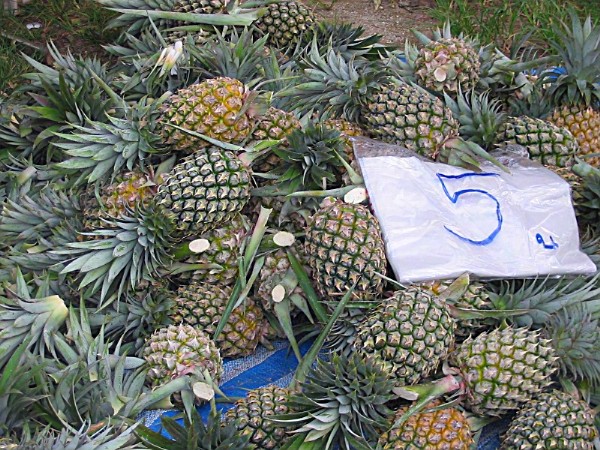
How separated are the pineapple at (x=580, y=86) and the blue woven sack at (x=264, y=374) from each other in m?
1.11

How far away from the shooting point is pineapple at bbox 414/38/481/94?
2510 mm

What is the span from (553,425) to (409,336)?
0.41 m

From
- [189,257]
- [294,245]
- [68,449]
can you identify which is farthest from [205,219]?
[68,449]

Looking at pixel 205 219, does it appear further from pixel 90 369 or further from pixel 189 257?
pixel 90 369

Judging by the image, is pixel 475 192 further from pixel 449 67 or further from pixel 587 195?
pixel 449 67

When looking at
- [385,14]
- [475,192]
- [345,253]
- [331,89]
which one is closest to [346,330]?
[345,253]

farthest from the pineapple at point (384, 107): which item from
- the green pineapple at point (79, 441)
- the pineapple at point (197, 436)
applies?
the green pineapple at point (79, 441)

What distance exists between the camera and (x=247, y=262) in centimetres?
208

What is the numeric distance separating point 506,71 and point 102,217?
157 centimetres

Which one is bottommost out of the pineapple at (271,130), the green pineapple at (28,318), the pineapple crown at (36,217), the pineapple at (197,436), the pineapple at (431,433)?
the pineapple at (431,433)

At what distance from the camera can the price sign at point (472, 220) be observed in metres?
2.07

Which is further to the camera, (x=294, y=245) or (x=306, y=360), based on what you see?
(x=294, y=245)

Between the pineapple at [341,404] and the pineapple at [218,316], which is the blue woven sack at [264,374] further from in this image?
the pineapple at [341,404]

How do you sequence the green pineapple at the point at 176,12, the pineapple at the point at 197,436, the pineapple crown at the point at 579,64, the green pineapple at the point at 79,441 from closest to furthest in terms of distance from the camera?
the green pineapple at the point at 79,441 → the pineapple at the point at 197,436 → the pineapple crown at the point at 579,64 → the green pineapple at the point at 176,12
